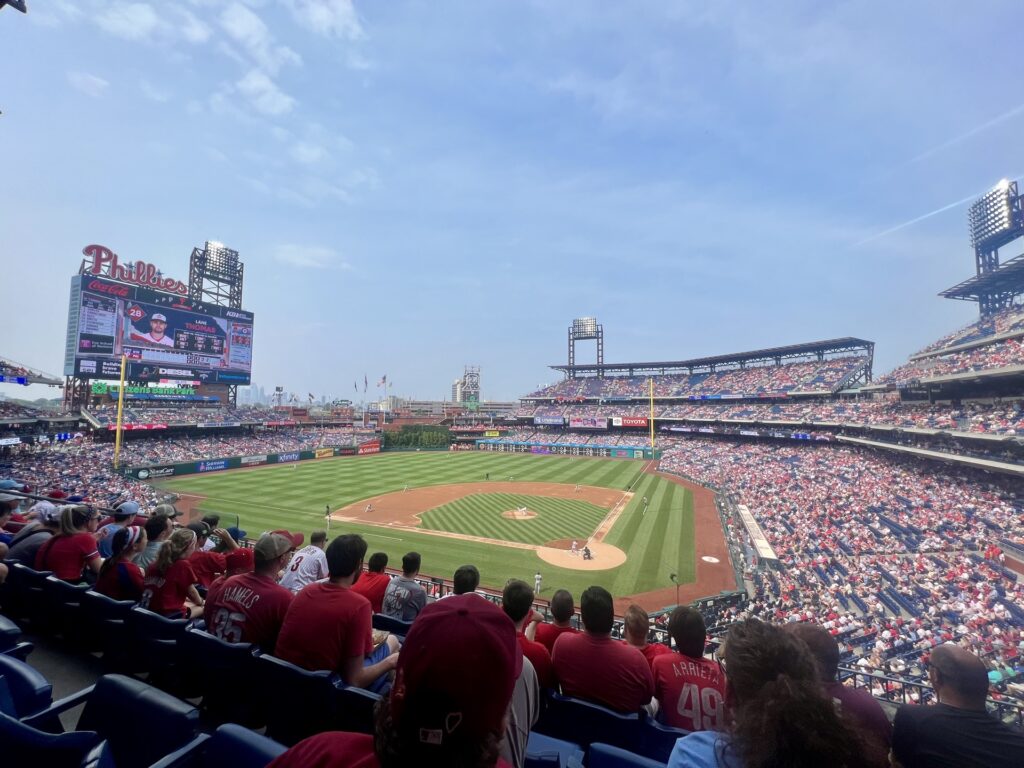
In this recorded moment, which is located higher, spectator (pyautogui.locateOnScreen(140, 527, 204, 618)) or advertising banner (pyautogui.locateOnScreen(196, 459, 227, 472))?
spectator (pyautogui.locateOnScreen(140, 527, 204, 618))

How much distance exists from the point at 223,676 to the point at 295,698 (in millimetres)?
958

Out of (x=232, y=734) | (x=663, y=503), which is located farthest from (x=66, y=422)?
(x=232, y=734)

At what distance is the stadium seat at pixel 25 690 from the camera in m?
2.86

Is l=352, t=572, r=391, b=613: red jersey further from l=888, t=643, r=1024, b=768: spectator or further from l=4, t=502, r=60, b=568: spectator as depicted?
l=888, t=643, r=1024, b=768: spectator

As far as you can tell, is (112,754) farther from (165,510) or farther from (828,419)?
(828,419)

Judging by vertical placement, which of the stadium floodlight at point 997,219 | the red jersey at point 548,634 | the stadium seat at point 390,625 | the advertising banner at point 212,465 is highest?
the stadium floodlight at point 997,219

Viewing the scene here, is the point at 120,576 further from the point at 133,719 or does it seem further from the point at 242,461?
the point at 242,461

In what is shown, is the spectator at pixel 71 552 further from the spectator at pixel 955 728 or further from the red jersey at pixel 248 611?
the spectator at pixel 955 728

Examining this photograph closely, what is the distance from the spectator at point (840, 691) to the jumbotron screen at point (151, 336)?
63295 millimetres

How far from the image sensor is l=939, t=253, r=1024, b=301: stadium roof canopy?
3644 centimetres

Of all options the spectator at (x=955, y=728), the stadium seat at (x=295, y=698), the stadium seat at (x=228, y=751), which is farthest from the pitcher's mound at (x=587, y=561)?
the stadium seat at (x=228, y=751)

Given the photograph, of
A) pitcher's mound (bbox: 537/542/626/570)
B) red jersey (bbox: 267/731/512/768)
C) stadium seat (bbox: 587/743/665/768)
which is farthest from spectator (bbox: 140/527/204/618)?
pitcher's mound (bbox: 537/542/626/570)

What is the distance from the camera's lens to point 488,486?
4156 centimetres

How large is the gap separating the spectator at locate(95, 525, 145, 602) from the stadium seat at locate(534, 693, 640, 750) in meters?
4.61
